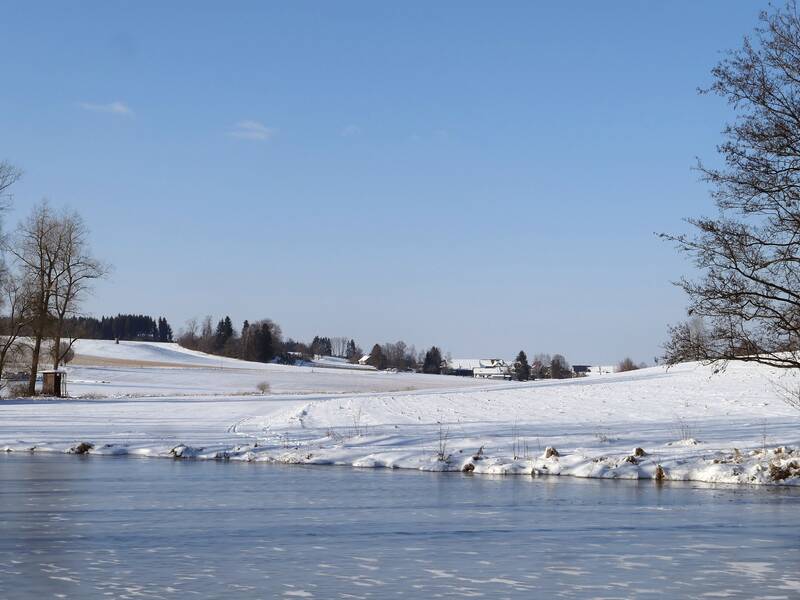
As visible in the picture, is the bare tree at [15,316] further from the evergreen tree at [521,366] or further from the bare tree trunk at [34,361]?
the evergreen tree at [521,366]

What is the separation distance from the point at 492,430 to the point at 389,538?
14.4 metres

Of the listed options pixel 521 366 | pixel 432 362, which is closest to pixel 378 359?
pixel 432 362

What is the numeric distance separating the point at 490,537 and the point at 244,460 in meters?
11.9

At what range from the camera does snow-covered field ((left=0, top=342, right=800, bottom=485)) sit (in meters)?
19.5

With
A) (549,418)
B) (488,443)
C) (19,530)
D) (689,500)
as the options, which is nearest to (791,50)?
(689,500)

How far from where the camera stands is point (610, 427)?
25.6m

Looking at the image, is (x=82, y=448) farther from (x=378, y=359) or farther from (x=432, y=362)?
(x=378, y=359)

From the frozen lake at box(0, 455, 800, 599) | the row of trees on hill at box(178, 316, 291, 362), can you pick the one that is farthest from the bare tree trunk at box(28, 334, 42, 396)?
the row of trees on hill at box(178, 316, 291, 362)

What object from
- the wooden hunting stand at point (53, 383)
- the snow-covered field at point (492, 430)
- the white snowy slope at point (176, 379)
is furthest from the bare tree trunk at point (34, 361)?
the snow-covered field at point (492, 430)

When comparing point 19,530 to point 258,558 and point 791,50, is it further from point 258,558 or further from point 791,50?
point 791,50

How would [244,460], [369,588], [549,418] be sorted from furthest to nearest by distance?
[549,418] → [244,460] → [369,588]

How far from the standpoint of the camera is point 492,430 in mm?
25719

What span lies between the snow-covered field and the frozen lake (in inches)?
Result: 66.3

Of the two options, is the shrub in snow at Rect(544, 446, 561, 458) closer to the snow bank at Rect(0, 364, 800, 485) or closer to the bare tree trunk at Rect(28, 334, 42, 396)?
the snow bank at Rect(0, 364, 800, 485)
